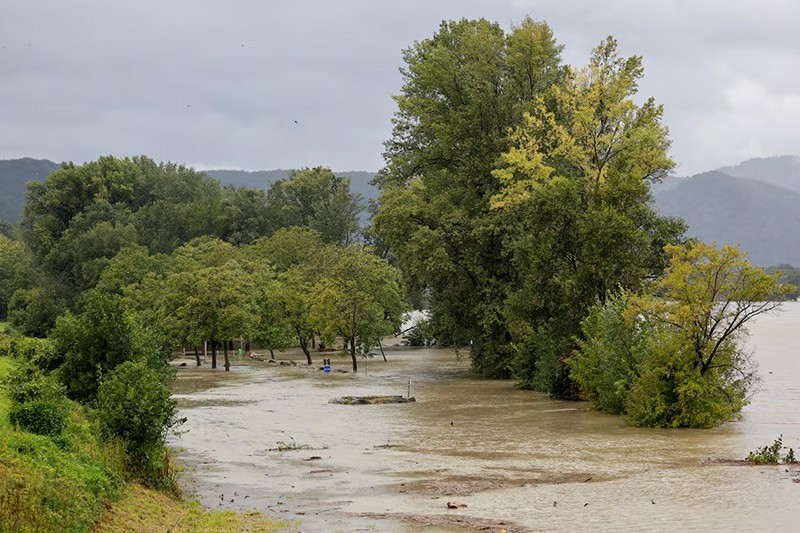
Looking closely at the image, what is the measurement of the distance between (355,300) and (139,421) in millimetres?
44427

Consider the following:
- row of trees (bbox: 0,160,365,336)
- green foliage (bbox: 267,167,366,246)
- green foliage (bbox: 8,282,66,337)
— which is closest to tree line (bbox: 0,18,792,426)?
green foliage (bbox: 8,282,66,337)

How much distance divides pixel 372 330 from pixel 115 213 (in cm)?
6037

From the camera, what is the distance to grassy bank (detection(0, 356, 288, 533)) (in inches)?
462

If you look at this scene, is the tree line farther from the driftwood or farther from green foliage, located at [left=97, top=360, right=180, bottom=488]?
the driftwood

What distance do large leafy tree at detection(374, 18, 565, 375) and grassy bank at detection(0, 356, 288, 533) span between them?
33024mm

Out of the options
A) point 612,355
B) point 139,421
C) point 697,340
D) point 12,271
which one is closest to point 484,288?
point 612,355

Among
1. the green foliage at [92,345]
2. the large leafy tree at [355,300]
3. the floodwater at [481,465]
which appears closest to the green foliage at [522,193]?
the floodwater at [481,465]

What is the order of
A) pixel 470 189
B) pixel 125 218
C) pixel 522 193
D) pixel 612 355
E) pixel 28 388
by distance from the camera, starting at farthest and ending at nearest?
pixel 125 218 < pixel 470 189 < pixel 522 193 < pixel 612 355 < pixel 28 388

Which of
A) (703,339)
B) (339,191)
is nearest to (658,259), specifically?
(703,339)

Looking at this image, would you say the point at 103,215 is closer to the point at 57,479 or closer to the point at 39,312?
the point at 39,312

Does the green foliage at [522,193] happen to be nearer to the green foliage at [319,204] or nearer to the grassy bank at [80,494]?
the grassy bank at [80,494]

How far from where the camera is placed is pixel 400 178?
200 ft

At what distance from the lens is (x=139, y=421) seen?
58.2 ft

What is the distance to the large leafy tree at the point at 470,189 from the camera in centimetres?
5022
